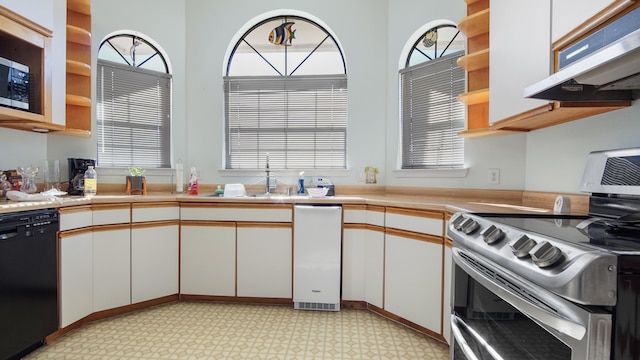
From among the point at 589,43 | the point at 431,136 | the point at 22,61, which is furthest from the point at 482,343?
the point at 22,61

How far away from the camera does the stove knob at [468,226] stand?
1.24 meters

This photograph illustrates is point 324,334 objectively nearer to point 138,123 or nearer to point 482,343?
point 482,343

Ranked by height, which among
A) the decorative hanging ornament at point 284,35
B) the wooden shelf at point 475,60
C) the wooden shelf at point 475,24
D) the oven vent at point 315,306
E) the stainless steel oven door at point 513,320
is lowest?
the oven vent at point 315,306

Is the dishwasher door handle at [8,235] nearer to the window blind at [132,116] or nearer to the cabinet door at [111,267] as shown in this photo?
the cabinet door at [111,267]

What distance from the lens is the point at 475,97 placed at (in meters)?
2.17

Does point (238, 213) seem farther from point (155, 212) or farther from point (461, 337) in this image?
point (461, 337)

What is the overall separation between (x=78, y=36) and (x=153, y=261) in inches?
80.5

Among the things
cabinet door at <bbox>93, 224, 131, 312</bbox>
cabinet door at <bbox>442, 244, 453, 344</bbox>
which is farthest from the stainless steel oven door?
cabinet door at <bbox>93, 224, 131, 312</bbox>

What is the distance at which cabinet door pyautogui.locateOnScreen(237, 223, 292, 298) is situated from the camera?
2.55 m

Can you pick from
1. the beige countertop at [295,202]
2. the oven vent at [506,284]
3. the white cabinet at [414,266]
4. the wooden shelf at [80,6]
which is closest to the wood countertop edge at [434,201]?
the beige countertop at [295,202]

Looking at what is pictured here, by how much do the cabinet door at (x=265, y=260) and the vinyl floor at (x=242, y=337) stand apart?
17 cm

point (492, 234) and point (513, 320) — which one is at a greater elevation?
point (492, 234)

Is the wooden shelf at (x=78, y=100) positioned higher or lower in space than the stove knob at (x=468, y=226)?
higher

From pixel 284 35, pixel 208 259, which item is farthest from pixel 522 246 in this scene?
pixel 284 35
